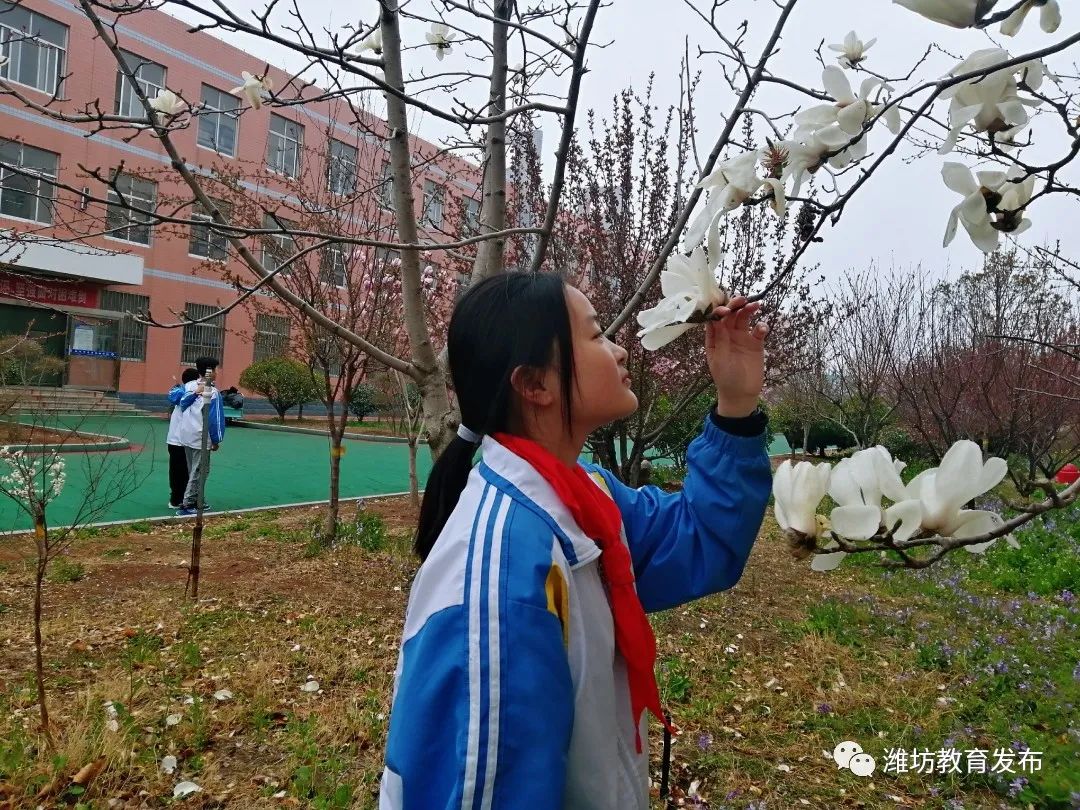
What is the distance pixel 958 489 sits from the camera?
677 millimetres

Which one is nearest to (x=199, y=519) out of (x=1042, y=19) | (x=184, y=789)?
(x=184, y=789)

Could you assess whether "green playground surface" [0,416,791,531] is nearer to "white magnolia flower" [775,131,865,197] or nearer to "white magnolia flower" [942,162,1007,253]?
"white magnolia flower" [775,131,865,197]

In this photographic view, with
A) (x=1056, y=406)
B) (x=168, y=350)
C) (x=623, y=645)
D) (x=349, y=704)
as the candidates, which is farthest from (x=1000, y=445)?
(x=168, y=350)

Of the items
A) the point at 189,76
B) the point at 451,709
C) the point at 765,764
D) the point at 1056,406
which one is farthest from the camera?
the point at 189,76

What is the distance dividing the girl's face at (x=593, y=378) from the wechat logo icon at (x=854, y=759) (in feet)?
6.59

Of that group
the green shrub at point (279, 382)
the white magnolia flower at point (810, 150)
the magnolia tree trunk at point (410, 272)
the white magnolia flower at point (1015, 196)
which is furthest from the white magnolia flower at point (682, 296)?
the green shrub at point (279, 382)

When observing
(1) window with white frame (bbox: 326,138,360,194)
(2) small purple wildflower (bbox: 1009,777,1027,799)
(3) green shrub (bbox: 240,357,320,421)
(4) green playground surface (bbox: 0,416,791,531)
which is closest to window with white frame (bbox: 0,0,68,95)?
(3) green shrub (bbox: 240,357,320,421)

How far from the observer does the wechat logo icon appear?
235cm

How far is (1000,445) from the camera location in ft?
31.3

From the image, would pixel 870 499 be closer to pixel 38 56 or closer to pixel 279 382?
pixel 279 382

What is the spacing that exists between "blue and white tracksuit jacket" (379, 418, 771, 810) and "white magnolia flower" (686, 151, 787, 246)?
0.39m

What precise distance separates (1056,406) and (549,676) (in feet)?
31.4

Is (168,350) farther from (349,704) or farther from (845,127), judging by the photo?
(845,127)

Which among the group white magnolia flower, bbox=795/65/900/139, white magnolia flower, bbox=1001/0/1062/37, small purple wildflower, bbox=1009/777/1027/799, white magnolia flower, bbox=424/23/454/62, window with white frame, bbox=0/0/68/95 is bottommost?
small purple wildflower, bbox=1009/777/1027/799
